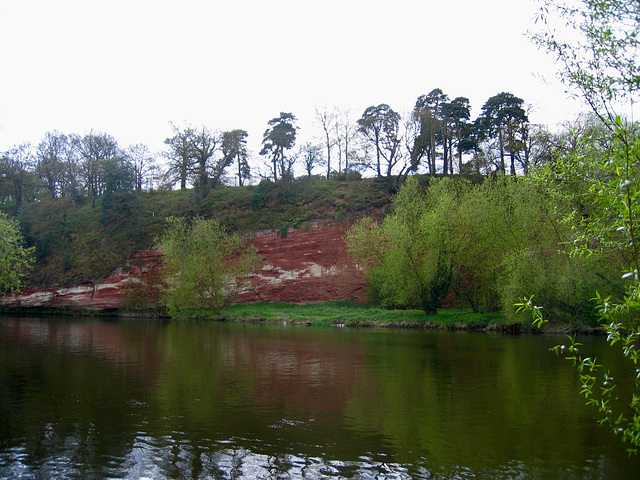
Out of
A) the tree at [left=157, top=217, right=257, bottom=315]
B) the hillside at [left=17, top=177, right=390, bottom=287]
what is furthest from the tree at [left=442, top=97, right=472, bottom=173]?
the tree at [left=157, top=217, right=257, bottom=315]

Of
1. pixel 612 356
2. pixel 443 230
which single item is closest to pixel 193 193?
pixel 443 230

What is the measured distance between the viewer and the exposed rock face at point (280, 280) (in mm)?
50031

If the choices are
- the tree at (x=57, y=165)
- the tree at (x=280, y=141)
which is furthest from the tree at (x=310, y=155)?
the tree at (x=57, y=165)

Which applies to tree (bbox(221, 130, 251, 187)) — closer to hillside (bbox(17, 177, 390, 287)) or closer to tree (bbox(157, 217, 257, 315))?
hillside (bbox(17, 177, 390, 287))

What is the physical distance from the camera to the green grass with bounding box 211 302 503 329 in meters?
34.1

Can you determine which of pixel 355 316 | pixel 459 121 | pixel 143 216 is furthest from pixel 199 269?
pixel 459 121

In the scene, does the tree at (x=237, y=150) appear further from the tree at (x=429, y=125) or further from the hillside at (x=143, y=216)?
the tree at (x=429, y=125)

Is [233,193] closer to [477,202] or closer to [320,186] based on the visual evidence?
[320,186]

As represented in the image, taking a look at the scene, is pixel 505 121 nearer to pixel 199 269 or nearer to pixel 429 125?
pixel 429 125

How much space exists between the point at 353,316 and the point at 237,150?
3443 cm

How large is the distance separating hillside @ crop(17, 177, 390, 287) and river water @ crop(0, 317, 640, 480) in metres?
36.2

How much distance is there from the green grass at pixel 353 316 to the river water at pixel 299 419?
47.4 ft

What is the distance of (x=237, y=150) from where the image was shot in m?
65.1

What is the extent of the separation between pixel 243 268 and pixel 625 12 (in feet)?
140
